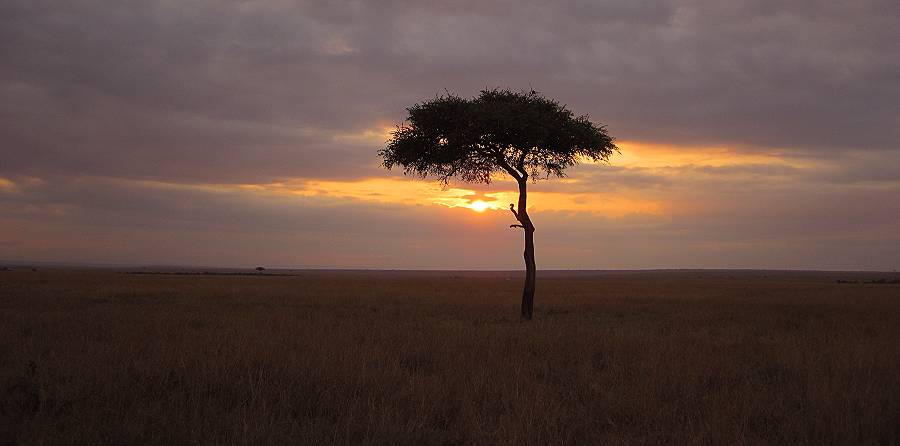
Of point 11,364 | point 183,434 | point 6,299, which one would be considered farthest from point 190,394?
point 6,299

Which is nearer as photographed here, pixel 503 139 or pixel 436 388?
pixel 436 388

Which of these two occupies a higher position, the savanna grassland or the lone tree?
the lone tree

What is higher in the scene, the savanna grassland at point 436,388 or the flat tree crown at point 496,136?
the flat tree crown at point 496,136

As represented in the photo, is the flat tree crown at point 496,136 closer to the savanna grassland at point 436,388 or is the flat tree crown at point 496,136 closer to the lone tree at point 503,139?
the lone tree at point 503,139

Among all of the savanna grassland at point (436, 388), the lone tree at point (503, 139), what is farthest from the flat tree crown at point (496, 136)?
the savanna grassland at point (436, 388)

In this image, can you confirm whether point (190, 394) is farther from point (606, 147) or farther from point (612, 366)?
point (606, 147)

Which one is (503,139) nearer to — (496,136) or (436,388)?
(496,136)

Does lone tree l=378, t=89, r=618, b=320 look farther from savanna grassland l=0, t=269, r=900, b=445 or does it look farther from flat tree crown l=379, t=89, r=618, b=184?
savanna grassland l=0, t=269, r=900, b=445

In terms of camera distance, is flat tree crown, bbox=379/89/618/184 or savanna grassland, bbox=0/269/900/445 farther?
flat tree crown, bbox=379/89/618/184

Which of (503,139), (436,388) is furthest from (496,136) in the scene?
(436,388)

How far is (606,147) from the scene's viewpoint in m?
26.5

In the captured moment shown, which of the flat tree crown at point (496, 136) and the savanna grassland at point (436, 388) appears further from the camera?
the flat tree crown at point (496, 136)

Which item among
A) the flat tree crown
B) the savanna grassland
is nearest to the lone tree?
the flat tree crown

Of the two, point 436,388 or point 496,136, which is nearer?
point 436,388
